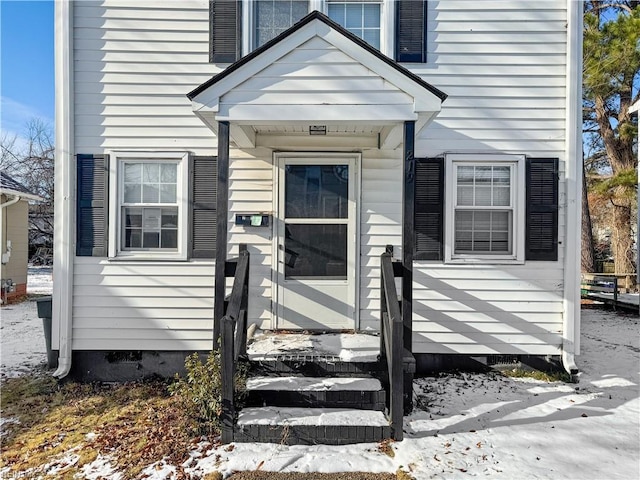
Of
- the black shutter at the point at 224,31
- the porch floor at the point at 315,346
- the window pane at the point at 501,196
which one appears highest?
the black shutter at the point at 224,31

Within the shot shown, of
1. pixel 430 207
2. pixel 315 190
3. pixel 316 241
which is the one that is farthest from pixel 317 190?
pixel 430 207

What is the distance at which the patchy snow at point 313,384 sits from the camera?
10.3 feet

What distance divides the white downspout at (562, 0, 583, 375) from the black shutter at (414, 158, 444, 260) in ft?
4.80

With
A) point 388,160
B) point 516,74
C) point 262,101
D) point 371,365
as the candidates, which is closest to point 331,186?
point 388,160

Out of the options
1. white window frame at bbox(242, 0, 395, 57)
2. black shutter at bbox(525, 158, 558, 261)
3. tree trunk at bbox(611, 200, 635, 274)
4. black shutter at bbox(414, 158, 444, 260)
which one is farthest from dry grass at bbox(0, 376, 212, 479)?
tree trunk at bbox(611, 200, 635, 274)

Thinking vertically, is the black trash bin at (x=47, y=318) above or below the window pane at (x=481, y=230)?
below

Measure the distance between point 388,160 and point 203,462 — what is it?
3446 millimetres

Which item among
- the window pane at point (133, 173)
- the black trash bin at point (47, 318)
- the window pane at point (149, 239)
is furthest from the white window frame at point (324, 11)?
the black trash bin at point (47, 318)

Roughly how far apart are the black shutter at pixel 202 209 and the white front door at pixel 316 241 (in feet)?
2.53

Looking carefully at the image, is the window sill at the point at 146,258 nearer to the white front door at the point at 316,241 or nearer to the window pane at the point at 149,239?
the window pane at the point at 149,239

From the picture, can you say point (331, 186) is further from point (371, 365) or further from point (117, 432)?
point (117, 432)

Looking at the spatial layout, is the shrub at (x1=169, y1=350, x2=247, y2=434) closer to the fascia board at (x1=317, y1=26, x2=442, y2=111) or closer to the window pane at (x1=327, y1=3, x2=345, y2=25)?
the fascia board at (x1=317, y1=26, x2=442, y2=111)

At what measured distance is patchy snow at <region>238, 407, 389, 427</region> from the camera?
289cm

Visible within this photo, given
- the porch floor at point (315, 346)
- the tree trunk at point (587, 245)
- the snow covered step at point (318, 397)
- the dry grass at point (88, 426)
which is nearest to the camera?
the dry grass at point (88, 426)
